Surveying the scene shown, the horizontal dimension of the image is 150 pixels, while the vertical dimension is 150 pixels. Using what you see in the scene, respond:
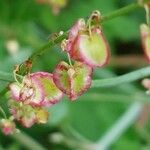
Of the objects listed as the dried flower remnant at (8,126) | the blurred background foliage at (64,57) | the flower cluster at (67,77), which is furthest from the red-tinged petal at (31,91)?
the blurred background foliage at (64,57)

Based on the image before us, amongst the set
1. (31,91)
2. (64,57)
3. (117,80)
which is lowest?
(31,91)

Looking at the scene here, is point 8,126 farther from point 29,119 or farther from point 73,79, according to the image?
point 73,79

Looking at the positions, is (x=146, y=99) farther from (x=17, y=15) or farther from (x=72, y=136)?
(x=17, y=15)

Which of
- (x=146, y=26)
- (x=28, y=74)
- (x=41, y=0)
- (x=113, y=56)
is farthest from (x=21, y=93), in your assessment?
(x=113, y=56)

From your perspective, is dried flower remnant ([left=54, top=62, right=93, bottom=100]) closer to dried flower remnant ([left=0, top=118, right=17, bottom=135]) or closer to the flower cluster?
the flower cluster

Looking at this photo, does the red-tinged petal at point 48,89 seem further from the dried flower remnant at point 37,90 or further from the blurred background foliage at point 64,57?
the blurred background foliage at point 64,57

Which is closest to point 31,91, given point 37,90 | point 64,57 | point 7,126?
point 37,90
